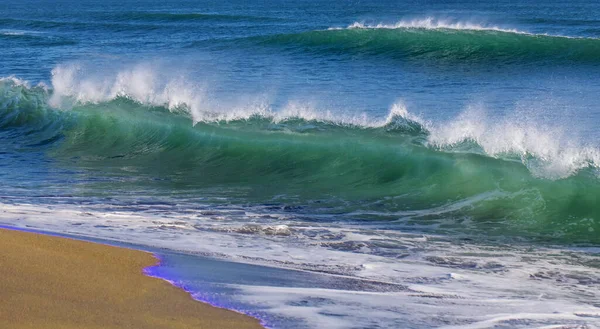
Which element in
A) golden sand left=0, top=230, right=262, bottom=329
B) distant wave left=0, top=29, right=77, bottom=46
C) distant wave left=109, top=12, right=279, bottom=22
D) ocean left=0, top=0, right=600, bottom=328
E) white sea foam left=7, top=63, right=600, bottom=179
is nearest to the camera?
golden sand left=0, top=230, right=262, bottom=329

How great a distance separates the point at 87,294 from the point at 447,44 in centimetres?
2445

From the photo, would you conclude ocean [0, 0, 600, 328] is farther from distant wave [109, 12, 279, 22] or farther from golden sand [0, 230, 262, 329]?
distant wave [109, 12, 279, 22]

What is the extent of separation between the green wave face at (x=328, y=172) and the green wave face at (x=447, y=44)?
13.0 metres

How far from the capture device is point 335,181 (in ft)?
35.2

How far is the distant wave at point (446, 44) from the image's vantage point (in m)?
25.5

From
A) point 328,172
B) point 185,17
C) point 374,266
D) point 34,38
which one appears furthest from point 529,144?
point 185,17

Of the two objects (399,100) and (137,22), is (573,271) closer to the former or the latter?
(399,100)

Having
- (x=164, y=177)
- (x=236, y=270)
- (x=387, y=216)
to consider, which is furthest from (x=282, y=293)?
(x=164, y=177)

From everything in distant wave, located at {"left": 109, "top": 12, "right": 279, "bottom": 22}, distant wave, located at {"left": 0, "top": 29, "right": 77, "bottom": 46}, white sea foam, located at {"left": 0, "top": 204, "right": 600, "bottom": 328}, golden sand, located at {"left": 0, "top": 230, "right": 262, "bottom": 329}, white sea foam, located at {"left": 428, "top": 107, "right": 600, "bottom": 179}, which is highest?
distant wave, located at {"left": 109, "top": 12, "right": 279, "bottom": 22}

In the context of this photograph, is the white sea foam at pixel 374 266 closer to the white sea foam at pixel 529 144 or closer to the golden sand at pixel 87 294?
the golden sand at pixel 87 294

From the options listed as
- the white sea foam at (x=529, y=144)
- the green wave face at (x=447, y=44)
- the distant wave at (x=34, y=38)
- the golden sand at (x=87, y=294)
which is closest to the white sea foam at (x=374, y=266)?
the golden sand at (x=87, y=294)

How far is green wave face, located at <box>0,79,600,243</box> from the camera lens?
8867 mm

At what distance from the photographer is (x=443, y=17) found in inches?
1924

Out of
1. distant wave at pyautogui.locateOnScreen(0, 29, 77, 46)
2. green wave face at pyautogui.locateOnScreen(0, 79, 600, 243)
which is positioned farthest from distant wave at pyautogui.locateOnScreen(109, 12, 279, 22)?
green wave face at pyautogui.locateOnScreen(0, 79, 600, 243)
